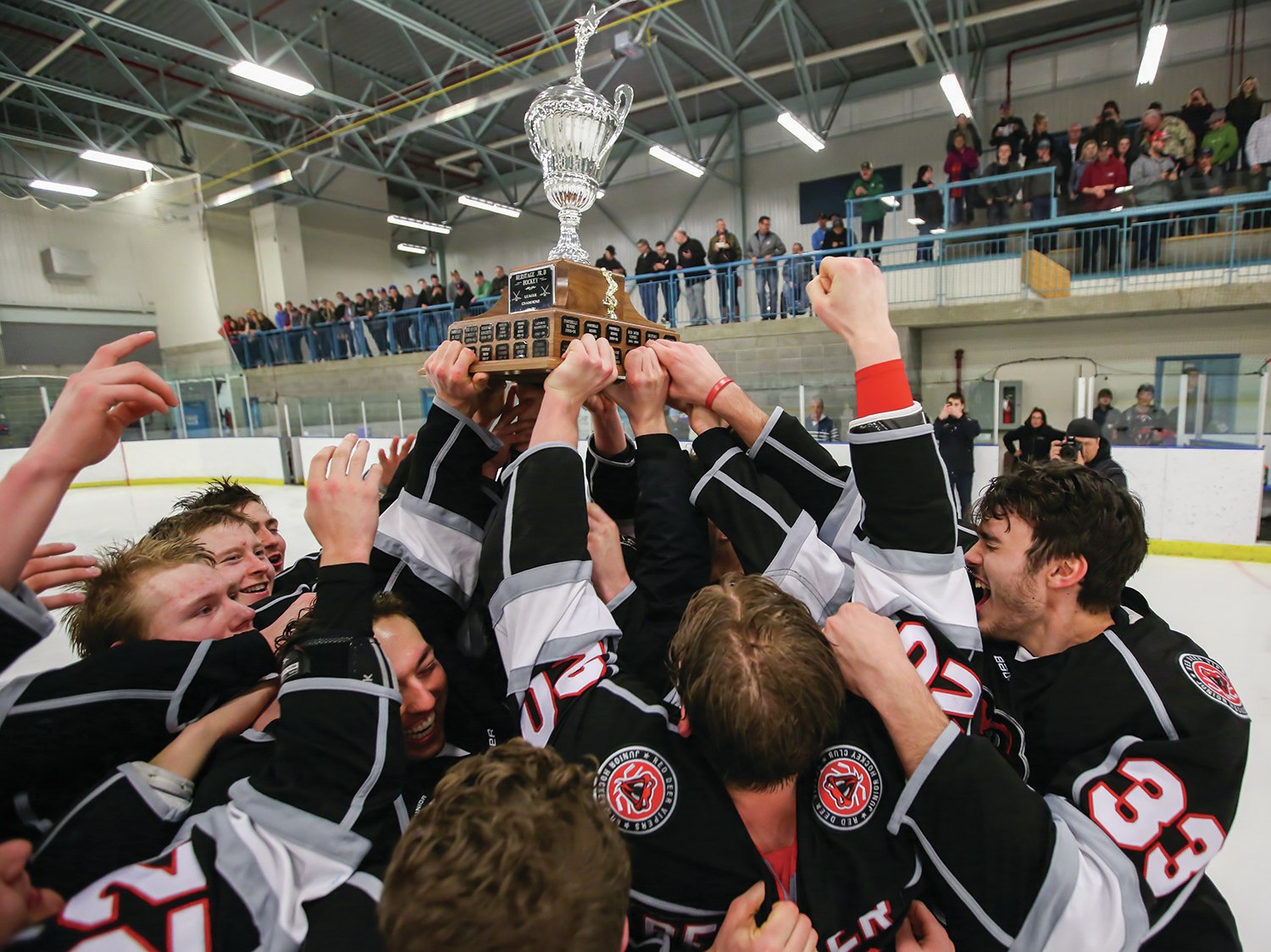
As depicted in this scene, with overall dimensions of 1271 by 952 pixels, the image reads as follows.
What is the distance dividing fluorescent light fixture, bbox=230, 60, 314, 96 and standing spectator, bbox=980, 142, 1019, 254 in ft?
28.4

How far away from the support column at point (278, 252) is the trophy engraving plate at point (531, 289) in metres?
17.1

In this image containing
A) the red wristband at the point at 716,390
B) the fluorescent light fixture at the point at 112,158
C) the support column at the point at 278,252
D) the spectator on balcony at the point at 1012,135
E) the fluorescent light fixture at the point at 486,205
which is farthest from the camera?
the support column at the point at 278,252

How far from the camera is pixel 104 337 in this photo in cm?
1528

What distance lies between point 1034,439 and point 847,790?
233 inches

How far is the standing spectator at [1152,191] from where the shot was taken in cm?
776

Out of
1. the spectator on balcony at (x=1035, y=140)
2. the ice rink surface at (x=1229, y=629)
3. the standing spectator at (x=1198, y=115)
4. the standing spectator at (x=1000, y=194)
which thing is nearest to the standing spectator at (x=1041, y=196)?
the spectator on balcony at (x=1035, y=140)

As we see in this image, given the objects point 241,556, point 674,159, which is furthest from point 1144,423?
point 674,159

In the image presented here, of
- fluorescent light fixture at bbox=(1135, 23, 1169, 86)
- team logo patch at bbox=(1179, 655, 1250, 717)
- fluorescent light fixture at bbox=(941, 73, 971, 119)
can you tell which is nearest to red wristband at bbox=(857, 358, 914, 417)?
team logo patch at bbox=(1179, 655, 1250, 717)

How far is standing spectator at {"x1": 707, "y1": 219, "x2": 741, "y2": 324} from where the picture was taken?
1009 centimetres

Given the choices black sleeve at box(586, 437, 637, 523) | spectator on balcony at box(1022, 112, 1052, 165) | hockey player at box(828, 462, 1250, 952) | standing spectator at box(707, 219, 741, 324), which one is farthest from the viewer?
standing spectator at box(707, 219, 741, 324)

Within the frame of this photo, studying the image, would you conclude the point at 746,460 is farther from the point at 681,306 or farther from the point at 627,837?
the point at 681,306

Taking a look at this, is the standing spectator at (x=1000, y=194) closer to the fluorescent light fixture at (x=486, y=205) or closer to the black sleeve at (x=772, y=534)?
the black sleeve at (x=772, y=534)

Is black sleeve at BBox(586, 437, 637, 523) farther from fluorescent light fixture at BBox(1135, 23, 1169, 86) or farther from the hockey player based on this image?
fluorescent light fixture at BBox(1135, 23, 1169, 86)

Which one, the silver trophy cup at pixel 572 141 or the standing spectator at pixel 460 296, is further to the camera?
the standing spectator at pixel 460 296
